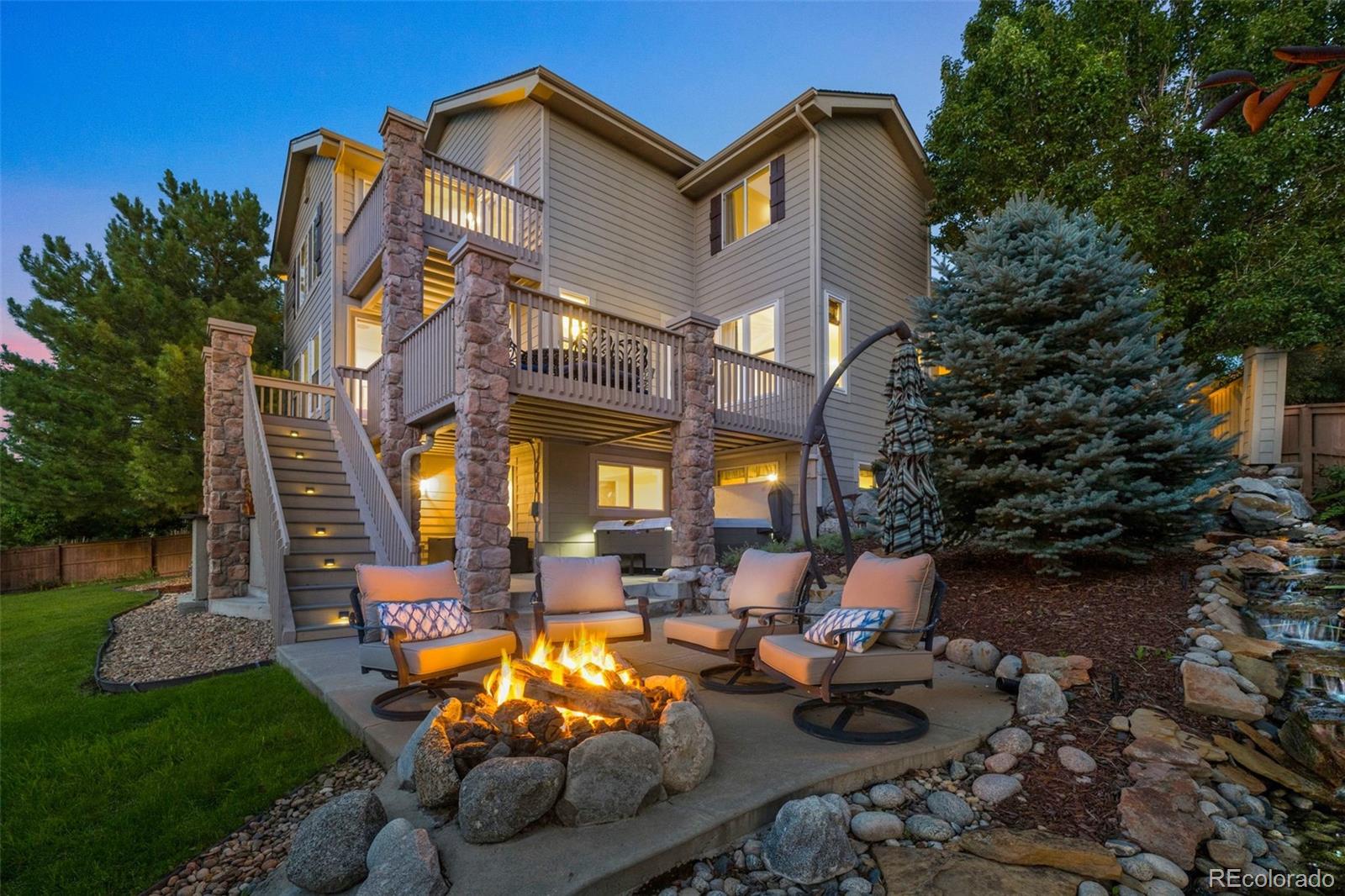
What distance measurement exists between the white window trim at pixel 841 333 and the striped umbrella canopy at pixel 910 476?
5.30 metres

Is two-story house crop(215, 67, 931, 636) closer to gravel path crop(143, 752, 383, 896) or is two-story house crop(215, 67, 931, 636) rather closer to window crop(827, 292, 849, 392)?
window crop(827, 292, 849, 392)

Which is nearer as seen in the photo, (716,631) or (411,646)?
(411,646)

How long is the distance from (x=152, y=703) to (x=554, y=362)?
4988 millimetres

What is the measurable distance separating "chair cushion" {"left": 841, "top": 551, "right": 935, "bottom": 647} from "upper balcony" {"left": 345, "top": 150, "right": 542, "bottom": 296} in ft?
26.9

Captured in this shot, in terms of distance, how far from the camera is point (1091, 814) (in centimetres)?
291

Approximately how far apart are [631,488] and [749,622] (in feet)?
23.1

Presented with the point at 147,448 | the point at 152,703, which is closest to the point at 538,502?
the point at 152,703

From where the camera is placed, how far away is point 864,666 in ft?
12.0

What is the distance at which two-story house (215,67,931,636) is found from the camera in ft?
25.1

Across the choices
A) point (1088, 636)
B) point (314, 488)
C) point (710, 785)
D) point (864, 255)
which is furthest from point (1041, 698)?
point (864, 255)

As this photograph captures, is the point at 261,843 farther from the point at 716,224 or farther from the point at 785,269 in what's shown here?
the point at 716,224

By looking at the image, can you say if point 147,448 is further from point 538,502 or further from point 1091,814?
point 1091,814

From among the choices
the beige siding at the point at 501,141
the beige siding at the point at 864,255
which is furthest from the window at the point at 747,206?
the beige siding at the point at 501,141

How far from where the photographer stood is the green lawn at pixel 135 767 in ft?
9.05
